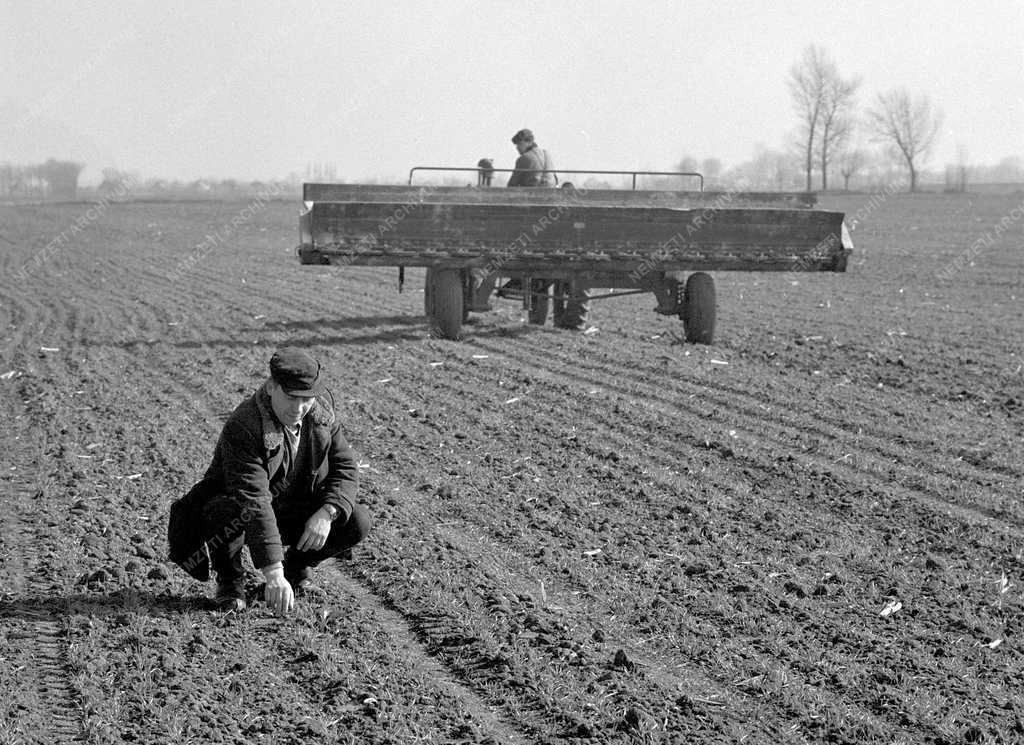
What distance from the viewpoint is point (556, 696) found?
180 inches

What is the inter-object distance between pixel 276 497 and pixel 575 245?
7.81m

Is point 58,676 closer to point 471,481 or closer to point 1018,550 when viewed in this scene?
point 471,481

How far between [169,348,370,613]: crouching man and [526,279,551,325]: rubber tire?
26.2ft

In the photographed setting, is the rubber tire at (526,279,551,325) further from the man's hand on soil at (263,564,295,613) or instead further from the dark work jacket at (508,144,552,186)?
the man's hand on soil at (263,564,295,613)

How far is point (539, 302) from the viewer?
14.5 metres

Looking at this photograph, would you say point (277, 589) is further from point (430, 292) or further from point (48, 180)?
point (48, 180)

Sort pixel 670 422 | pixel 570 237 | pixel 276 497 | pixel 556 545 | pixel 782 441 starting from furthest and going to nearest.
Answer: pixel 570 237 < pixel 670 422 < pixel 782 441 < pixel 556 545 < pixel 276 497

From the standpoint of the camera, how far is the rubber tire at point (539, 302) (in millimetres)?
13720

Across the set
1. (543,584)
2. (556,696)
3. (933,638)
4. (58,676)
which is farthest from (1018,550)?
(58,676)

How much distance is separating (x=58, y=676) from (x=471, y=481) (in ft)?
10.8

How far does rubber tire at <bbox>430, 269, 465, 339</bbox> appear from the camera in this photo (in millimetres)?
12914

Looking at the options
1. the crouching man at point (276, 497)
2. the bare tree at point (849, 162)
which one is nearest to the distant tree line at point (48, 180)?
the bare tree at point (849, 162)

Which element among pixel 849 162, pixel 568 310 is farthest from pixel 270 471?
pixel 849 162

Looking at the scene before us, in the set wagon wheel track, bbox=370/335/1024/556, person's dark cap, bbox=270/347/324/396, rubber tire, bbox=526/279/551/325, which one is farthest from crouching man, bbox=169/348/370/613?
rubber tire, bbox=526/279/551/325
